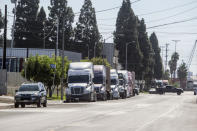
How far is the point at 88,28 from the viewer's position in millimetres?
107625

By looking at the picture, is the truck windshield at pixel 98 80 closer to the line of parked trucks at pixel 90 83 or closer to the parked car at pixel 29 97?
the line of parked trucks at pixel 90 83

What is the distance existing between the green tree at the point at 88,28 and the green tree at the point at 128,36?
4238mm

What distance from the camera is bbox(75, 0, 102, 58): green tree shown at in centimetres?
10731

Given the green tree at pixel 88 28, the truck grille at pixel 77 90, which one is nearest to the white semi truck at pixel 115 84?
the truck grille at pixel 77 90

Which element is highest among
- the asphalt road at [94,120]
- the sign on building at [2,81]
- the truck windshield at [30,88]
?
the sign on building at [2,81]

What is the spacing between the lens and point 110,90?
56.4 metres

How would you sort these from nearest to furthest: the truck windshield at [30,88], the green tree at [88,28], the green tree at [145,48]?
the truck windshield at [30,88], the green tree at [88,28], the green tree at [145,48]

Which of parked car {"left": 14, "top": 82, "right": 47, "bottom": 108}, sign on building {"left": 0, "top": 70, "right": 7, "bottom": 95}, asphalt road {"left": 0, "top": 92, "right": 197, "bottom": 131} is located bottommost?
asphalt road {"left": 0, "top": 92, "right": 197, "bottom": 131}

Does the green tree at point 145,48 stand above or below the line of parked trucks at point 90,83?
above

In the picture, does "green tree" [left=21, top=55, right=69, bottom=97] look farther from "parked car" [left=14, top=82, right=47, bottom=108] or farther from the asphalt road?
the asphalt road

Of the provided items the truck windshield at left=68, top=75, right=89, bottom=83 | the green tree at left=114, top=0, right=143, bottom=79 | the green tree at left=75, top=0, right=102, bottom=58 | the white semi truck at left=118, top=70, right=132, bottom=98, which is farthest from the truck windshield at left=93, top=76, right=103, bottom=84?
the green tree at left=75, top=0, right=102, bottom=58

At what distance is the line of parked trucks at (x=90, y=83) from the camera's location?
1805 inches

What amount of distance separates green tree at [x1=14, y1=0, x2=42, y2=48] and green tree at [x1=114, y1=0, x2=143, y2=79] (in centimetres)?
1776

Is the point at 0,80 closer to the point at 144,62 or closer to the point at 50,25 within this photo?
the point at 50,25
